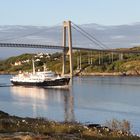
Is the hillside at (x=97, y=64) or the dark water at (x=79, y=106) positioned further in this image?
the hillside at (x=97, y=64)

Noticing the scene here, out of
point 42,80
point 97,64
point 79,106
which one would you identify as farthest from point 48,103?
point 97,64

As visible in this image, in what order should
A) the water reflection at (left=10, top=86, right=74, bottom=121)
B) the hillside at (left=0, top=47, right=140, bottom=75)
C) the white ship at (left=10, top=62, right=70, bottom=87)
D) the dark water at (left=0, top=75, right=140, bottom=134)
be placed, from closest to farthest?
1. the dark water at (left=0, top=75, right=140, bottom=134)
2. the water reflection at (left=10, top=86, right=74, bottom=121)
3. the white ship at (left=10, top=62, right=70, bottom=87)
4. the hillside at (left=0, top=47, right=140, bottom=75)

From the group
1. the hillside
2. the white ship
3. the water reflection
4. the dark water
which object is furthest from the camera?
the hillside

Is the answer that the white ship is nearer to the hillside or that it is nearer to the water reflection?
the water reflection

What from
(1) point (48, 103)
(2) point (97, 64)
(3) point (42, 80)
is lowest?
(2) point (97, 64)

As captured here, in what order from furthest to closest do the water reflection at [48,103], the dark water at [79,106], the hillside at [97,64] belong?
the hillside at [97,64]
the water reflection at [48,103]
the dark water at [79,106]

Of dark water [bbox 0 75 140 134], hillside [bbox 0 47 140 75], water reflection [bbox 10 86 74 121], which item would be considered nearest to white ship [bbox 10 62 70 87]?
water reflection [bbox 10 86 74 121]

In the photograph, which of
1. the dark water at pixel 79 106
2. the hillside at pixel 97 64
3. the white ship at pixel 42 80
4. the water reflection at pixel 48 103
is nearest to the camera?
the dark water at pixel 79 106

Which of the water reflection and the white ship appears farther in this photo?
the white ship

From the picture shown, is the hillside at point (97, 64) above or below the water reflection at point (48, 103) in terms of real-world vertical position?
below

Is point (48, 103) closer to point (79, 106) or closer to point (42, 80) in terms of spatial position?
A: point (79, 106)

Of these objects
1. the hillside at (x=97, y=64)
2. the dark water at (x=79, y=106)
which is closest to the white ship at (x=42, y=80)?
the dark water at (x=79, y=106)

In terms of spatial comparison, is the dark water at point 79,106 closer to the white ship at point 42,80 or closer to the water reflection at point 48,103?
the water reflection at point 48,103

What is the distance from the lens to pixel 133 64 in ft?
422
